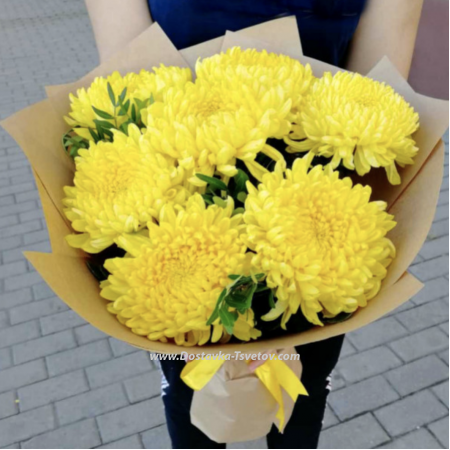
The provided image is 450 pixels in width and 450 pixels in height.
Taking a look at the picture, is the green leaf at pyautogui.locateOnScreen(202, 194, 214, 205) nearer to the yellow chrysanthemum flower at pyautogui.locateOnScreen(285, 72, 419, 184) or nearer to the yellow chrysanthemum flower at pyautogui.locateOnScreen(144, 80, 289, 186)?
the yellow chrysanthemum flower at pyautogui.locateOnScreen(144, 80, 289, 186)

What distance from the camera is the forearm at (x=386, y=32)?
1.04 m

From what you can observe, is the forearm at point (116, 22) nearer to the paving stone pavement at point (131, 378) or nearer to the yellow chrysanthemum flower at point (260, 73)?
the yellow chrysanthemum flower at point (260, 73)

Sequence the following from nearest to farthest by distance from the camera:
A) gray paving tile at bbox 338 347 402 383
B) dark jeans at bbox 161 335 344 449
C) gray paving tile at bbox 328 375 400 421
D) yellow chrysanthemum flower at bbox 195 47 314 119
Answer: yellow chrysanthemum flower at bbox 195 47 314 119, dark jeans at bbox 161 335 344 449, gray paving tile at bbox 328 375 400 421, gray paving tile at bbox 338 347 402 383

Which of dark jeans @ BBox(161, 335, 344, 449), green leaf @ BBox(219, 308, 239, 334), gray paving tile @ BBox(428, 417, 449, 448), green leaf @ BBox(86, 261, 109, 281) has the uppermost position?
green leaf @ BBox(219, 308, 239, 334)

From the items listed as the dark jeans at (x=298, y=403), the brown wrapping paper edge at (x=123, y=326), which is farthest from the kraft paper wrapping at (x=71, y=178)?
the dark jeans at (x=298, y=403)

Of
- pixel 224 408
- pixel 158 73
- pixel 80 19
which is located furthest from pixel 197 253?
pixel 80 19

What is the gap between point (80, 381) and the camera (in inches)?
82.8

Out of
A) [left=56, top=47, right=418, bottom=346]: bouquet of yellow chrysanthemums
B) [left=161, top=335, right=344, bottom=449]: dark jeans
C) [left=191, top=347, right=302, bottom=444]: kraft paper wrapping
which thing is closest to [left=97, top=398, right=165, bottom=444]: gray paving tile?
[left=161, top=335, right=344, bottom=449]: dark jeans

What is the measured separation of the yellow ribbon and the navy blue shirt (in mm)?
645

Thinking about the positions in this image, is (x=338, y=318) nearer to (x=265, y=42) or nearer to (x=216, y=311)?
(x=216, y=311)

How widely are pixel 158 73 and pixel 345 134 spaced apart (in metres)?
0.30

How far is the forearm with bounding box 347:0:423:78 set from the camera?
1.04 metres

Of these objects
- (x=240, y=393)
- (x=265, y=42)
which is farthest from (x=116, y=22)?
(x=240, y=393)

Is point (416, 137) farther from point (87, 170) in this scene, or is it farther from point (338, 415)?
point (338, 415)
